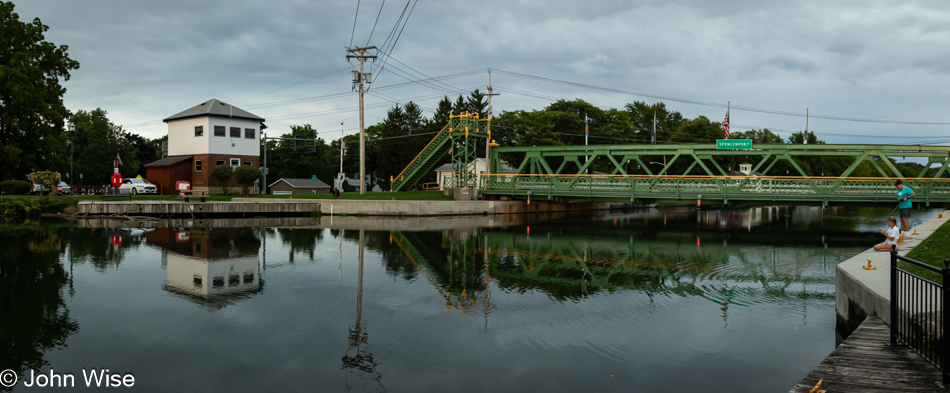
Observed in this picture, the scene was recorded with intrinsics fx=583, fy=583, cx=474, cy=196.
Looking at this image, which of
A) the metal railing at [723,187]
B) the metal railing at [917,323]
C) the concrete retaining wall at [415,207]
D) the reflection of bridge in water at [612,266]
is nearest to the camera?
the metal railing at [917,323]

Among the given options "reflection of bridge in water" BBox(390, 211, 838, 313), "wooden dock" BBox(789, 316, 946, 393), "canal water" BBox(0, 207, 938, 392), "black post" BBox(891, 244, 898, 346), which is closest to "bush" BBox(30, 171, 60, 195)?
"canal water" BBox(0, 207, 938, 392)

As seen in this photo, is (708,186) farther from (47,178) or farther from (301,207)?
(47,178)

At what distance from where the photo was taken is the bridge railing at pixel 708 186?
30.2 meters

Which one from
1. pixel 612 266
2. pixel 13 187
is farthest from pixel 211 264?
pixel 13 187

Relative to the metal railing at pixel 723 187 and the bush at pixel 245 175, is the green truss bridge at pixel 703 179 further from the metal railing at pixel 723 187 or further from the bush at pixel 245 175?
the bush at pixel 245 175

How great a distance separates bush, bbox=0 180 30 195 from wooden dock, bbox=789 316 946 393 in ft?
168

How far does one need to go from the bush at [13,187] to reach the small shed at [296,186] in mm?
22105

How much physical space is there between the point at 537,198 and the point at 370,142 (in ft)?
154

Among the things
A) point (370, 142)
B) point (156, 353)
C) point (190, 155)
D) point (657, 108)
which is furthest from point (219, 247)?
point (657, 108)

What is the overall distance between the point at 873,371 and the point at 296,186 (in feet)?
194

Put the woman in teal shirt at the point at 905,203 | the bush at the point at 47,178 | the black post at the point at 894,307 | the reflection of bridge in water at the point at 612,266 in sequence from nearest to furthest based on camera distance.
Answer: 1. the black post at the point at 894,307
2. the reflection of bridge in water at the point at 612,266
3. the woman in teal shirt at the point at 905,203
4. the bush at the point at 47,178

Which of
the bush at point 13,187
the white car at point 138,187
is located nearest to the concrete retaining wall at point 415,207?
the white car at point 138,187

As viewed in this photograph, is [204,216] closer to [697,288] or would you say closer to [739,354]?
[697,288]

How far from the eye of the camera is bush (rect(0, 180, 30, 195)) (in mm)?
41781
